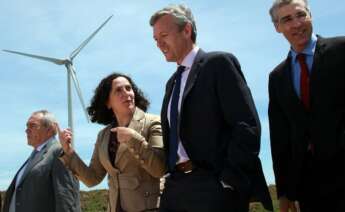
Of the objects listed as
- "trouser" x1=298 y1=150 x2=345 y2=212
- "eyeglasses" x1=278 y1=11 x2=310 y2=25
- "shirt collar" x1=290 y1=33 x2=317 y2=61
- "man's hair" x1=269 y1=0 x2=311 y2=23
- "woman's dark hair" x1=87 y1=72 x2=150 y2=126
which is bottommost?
"trouser" x1=298 y1=150 x2=345 y2=212

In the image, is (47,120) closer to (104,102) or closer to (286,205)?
(104,102)

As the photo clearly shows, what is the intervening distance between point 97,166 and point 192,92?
1821mm

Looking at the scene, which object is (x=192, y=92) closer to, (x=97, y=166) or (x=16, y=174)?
(x=97, y=166)

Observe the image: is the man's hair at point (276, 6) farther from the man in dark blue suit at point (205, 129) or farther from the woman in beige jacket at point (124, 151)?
the woman in beige jacket at point (124, 151)

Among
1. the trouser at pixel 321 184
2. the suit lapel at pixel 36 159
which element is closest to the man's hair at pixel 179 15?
the trouser at pixel 321 184

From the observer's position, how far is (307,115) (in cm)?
464

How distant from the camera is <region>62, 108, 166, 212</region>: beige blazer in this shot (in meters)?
5.27

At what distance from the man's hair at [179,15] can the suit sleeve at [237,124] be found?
1.65 feet

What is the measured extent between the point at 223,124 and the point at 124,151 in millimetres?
1493

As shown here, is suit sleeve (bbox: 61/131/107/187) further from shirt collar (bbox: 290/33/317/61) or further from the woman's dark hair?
shirt collar (bbox: 290/33/317/61)

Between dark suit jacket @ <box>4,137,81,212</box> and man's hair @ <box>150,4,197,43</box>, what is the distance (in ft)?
11.7

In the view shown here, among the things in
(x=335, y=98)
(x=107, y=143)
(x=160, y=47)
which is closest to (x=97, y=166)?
(x=107, y=143)

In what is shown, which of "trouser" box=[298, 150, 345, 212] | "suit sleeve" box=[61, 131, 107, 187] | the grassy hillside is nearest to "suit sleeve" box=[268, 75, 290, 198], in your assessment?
"trouser" box=[298, 150, 345, 212]

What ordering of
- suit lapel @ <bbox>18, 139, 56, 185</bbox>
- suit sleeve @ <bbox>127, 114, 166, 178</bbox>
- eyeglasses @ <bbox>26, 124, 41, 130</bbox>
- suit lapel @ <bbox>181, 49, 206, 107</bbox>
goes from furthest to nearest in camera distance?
eyeglasses @ <bbox>26, 124, 41, 130</bbox>
suit lapel @ <bbox>18, 139, 56, 185</bbox>
suit sleeve @ <bbox>127, 114, 166, 178</bbox>
suit lapel @ <bbox>181, 49, 206, 107</bbox>
